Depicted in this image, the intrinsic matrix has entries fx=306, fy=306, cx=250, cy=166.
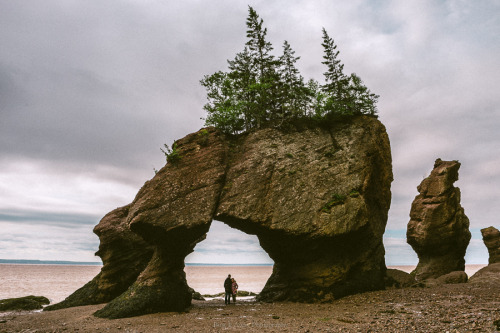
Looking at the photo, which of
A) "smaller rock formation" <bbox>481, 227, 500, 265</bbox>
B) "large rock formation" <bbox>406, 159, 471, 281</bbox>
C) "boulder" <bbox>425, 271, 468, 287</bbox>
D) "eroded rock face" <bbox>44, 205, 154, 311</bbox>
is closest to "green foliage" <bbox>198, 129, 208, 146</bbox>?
"eroded rock face" <bbox>44, 205, 154, 311</bbox>

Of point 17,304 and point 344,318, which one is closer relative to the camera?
point 344,318

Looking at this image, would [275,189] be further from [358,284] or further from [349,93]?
[349,93]

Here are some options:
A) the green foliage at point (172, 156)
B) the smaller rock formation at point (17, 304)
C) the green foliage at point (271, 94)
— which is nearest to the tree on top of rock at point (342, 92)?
the green foliage at point (271, 94)

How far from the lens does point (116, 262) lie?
97.6 feet

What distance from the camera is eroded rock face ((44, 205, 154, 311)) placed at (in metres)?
29.3

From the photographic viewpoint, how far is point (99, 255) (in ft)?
101

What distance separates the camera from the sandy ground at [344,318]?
13.6 m

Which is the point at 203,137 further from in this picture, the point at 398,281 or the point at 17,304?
the point at 17,304

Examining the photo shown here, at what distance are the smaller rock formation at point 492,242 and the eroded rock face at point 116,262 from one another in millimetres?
41573

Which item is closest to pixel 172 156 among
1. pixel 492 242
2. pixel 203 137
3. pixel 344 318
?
pixel 203 137

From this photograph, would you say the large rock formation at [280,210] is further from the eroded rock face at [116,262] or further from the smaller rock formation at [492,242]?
the smaller rock formation at [492,242]

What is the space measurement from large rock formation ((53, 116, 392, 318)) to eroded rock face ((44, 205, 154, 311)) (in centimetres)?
785

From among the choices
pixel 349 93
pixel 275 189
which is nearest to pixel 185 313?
pixel 275 189

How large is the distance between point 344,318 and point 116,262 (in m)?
22.6
